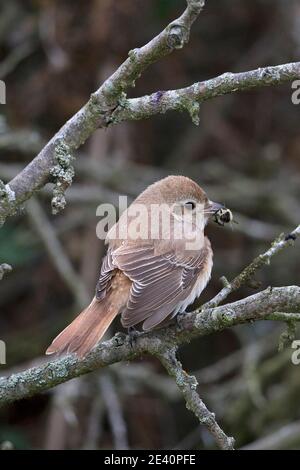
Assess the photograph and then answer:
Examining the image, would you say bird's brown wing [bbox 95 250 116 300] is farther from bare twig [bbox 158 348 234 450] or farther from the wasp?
bare twig [bbox 158 348 234 450]

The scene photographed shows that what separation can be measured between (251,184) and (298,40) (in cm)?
108

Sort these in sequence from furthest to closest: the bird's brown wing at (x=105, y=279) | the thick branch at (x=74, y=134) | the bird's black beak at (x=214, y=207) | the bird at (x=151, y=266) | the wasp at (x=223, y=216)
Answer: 1. the bird's black beak at (x=214, y=207)
2. the wasp at (x=223, y=216)
3. the bird's brown wing at (x=105, y=279)
4. the bird at (x=151, y=266)
5. the thick branch at (x=74, y=134)

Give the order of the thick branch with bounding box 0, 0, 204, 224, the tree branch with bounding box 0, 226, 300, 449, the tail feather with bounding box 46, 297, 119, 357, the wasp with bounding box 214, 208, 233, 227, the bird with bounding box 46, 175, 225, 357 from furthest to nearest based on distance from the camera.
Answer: the wasp with bounding box 214, 208, 233, 227 → the bird with bounding box 46, 175, 225, 357 → the tail feather with bounding box 46, 297, 119, 357 → the thick branch with bounding box 0, 0, 204, 224 → the tree branch with bounding box 0, 226, 300, 449

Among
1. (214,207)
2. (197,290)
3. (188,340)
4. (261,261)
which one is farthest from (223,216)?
(261,261)

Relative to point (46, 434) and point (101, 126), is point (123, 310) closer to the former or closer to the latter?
point (101, 126)

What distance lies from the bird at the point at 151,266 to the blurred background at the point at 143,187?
47.4 inches

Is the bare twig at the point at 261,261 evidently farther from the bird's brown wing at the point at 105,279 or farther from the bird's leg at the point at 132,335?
the bird's brown wing at the point at 105,279

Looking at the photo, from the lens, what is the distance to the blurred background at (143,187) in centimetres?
552

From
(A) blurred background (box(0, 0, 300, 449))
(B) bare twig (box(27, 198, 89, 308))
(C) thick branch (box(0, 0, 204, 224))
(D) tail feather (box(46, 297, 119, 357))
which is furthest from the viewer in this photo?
(A) blurred background (box(0, 0, 300, 449))

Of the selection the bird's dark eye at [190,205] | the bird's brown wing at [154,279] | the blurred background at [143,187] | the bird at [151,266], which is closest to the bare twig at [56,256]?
the blurred background at [143,187]

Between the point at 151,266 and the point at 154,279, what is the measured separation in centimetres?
10

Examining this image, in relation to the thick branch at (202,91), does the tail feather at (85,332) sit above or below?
below

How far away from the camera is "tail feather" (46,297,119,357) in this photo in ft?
10.4

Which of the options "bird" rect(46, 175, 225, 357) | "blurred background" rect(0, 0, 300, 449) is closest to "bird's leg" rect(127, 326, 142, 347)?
"bird" rect(46, 175, 225, 357)
